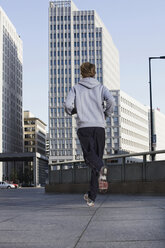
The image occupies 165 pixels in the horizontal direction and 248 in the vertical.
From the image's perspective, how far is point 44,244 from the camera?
3.38 metres

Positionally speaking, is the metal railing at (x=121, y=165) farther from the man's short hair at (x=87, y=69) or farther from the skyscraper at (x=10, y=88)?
the skyscraper at (x=10, y=88)

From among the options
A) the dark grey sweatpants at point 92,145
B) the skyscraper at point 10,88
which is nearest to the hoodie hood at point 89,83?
the dark grey sweatpants at point 92,145

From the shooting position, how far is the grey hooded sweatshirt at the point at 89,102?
672 centimetres

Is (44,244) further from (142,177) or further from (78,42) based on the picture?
(78,42)

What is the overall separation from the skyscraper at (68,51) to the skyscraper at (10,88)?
1157 cm

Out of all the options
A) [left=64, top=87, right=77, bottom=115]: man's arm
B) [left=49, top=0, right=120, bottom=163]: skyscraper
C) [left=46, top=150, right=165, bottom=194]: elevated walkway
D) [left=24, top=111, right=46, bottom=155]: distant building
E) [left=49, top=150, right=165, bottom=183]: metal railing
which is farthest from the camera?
[left=24, top=111, right=46, bottom=155]: distant building

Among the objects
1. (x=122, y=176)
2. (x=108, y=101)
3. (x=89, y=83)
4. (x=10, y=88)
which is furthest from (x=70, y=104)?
(x=10, y=88)

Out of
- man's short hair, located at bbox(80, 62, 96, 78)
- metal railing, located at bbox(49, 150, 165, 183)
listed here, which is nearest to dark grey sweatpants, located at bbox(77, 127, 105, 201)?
man's short hair, located at bbox(80, 62, 96, 78)

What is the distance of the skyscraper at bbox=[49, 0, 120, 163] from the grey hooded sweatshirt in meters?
141

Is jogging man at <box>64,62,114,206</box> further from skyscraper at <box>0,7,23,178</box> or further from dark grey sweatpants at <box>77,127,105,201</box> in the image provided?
skyscraper at <box>0,7,23,178</box>

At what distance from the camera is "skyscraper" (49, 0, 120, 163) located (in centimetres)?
15000

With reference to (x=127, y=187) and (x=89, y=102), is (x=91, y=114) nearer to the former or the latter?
(x=89, y=102)

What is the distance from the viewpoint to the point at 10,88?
143m

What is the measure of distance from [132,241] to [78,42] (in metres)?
154
